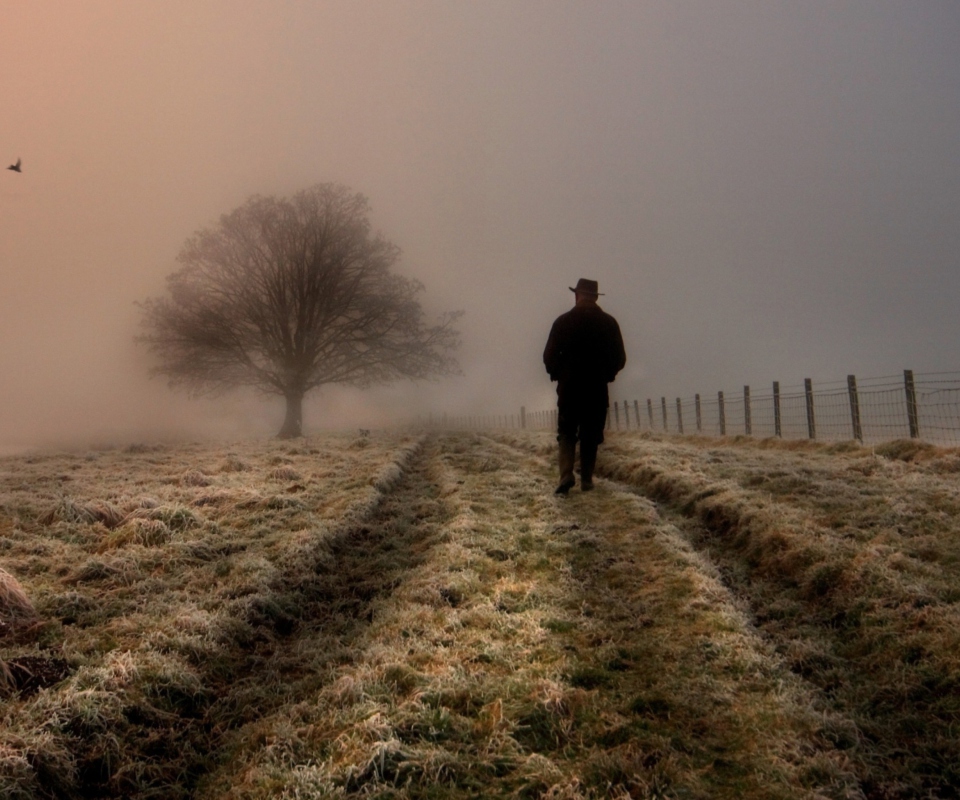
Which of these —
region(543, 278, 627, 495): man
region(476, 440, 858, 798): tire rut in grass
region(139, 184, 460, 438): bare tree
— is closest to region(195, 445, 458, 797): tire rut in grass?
region(476, 440, 858, 798): tire rut in grass

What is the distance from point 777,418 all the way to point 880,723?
19688 mm

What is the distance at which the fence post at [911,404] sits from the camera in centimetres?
1517

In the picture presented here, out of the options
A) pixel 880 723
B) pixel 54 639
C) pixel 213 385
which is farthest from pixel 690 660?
pixel 213 385

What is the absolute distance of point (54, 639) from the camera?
488 cm

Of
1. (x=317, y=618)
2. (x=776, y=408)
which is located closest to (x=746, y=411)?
(x=776, y=408)

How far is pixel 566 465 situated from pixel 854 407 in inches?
448

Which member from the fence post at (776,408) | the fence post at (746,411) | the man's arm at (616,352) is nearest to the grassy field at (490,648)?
the man's arm at (616,352)

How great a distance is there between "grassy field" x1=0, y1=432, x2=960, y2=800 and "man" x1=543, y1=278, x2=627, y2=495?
1410 mm

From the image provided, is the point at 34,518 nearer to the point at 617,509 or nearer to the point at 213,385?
the point at 617,509

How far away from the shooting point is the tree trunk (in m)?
30.2

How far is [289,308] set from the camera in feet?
96.5

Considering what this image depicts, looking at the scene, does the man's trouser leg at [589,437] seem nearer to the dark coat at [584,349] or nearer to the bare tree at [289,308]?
the dark coat at [584,349]

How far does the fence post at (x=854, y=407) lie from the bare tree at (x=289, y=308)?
1906 centimetres

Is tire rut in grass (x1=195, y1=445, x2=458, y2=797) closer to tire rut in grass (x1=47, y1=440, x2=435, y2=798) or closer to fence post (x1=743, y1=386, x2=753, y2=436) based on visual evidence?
tire rut in grass (x1=47, y1=440, x2=435, y2=798)
